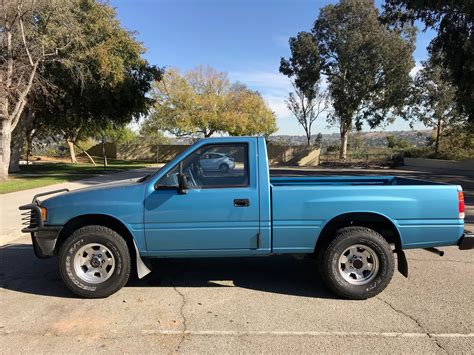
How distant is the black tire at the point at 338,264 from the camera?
4922mm

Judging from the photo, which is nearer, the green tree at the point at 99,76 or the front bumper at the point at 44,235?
the front bumper at the point at 44,235

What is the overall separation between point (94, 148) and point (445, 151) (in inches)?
1417

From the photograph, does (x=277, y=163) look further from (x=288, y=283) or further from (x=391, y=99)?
(x=288, y=283)

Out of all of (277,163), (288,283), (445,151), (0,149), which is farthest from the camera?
(277,163)

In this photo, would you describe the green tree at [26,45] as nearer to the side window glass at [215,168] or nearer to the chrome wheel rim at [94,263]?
the chrome wheel rim at [94,263]

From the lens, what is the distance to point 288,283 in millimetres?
5516

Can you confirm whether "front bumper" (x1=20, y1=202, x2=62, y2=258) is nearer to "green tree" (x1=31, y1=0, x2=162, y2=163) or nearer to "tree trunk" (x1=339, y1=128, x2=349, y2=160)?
"green tree" (x1=31, y1=0, x2=162, y2=163)

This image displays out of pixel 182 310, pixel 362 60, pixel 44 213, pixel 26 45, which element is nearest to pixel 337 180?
pixel 182 310

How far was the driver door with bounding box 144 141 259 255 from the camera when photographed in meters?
4.91

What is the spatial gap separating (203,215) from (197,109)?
36770mm

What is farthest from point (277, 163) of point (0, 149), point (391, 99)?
point (0, 149)

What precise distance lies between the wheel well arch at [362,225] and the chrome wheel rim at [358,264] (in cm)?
29

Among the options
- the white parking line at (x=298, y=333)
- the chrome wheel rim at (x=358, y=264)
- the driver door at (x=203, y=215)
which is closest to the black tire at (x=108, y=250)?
the driver door at (x=203, y=215)

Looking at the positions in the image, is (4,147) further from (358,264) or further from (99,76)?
(358,264)
